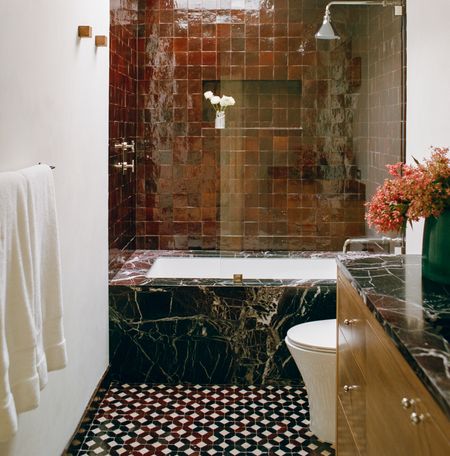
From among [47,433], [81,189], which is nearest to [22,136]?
[81,189]

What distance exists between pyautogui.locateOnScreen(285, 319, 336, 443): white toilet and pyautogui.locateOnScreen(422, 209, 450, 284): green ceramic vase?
94cm

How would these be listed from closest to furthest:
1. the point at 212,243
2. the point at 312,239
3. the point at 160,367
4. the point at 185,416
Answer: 1. the point at 185,416
2. the point at 160,367
3. the point at 312,239
4. the point at 212,243

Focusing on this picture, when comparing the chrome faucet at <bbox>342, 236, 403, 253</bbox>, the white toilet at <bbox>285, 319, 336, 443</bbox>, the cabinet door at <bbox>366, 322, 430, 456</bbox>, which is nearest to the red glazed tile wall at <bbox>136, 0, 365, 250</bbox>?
the chrome faucet at <bbox>342, 236, 403, 253</bbox>

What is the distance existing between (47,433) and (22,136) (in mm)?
1105

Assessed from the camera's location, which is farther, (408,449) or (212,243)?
(212,243)

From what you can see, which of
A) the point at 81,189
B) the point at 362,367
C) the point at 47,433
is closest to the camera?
the point at 362,367

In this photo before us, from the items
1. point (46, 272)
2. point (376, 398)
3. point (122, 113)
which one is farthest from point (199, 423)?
point (122, 113)

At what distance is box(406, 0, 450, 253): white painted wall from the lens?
125 inches

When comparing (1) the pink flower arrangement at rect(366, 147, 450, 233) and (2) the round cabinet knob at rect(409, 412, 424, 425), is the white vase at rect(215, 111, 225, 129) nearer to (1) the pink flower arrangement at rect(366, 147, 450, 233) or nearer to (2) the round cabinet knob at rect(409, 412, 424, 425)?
(1) the pink flower arrangement at rect(366, 147, 450, 233)

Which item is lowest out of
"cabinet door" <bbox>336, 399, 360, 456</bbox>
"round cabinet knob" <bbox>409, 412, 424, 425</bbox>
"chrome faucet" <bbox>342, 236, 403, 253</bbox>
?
"cabinet door" <bbox>336, 399, 360, 456</bbox>

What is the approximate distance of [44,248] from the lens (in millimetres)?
2164

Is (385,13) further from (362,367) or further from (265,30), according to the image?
(362,367)

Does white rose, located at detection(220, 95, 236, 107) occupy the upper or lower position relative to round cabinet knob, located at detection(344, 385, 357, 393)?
upper

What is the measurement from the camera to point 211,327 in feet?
12.7
